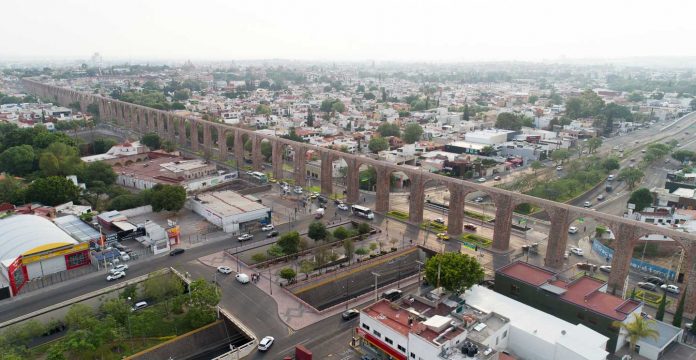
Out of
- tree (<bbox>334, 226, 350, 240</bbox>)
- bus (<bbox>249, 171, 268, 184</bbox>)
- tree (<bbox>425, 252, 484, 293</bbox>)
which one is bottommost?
bus (<bbox>249, 171, 268, 184</bbox>)

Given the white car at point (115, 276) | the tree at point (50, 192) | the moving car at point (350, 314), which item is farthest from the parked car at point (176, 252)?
the tree at point (50, 192)

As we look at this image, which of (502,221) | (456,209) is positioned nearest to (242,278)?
(456,209)

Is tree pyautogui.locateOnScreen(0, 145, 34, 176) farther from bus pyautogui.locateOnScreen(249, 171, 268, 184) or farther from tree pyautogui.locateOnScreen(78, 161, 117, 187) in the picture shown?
bus pyautogui.locateOnScreen(249, 171, 268, 184)

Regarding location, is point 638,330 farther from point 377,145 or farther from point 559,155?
point 377,145

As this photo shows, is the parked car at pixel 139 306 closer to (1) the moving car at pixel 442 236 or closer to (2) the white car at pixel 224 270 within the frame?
(2) the white car at pixel 224 270

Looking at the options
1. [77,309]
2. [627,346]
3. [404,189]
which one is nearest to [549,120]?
[404,189]

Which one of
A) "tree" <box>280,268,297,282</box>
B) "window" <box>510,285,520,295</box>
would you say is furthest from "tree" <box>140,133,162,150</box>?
"window" <box>510,285,520,295</box>
